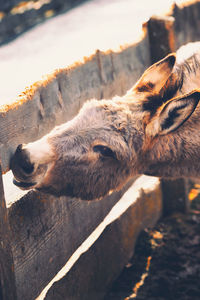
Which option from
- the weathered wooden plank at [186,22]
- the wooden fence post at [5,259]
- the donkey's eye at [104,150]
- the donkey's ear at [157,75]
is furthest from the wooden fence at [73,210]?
the weathered wooden plank at [186,22]

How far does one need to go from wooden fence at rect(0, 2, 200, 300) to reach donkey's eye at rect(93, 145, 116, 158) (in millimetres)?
419

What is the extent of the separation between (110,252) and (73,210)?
2.71ft

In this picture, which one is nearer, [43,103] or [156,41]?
[43,103]

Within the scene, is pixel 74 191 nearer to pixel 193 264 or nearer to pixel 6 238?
pixel 6 238

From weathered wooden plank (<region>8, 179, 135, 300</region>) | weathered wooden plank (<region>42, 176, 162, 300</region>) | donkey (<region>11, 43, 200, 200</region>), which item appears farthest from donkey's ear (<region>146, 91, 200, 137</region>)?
weathered wooden plank (<region>42, 176, 162, 300</region>)

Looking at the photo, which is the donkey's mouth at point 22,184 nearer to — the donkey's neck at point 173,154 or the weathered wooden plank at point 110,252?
the weathered wooden plank at point 110,252

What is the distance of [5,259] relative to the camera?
3.23m

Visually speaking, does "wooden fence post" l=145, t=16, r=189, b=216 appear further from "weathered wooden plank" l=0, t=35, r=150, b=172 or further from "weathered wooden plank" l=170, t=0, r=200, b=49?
"weathered wooden plank" l=170, t=0, r=200, b=49

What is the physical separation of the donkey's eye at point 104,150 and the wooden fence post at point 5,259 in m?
0.96

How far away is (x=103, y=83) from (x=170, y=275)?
82.2 inches

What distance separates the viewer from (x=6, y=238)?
325 cm

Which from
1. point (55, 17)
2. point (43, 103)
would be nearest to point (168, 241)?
point (43, 103)

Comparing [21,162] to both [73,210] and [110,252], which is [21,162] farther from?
[110,252]

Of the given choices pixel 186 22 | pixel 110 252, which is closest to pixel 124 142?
pixel 110 252
